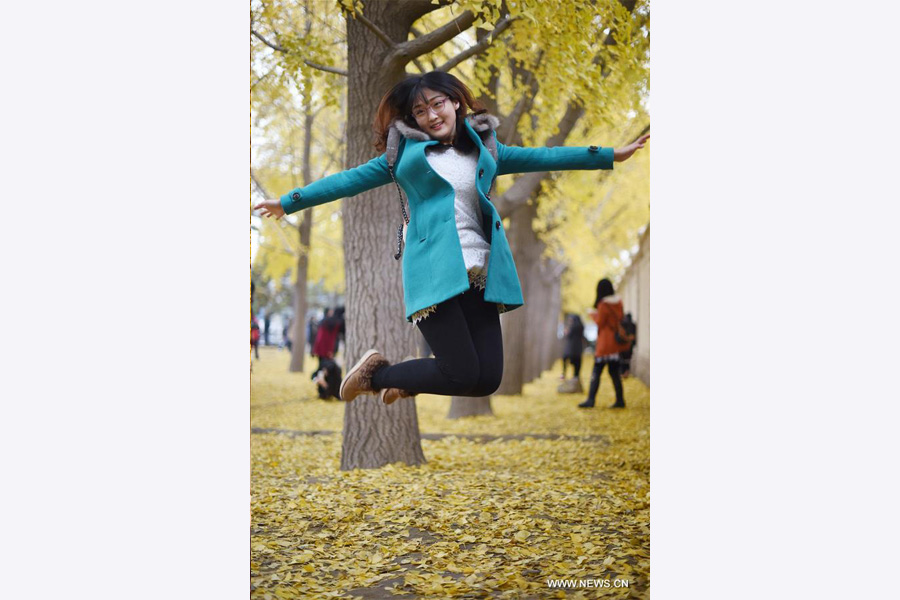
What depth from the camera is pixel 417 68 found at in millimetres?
5039

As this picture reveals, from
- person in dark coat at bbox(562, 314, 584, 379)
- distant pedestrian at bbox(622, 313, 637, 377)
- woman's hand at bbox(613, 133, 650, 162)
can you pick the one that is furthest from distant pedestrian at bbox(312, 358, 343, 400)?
woman's hand at bbox(613, 133, 650, 162)

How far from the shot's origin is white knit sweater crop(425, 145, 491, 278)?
3.46m

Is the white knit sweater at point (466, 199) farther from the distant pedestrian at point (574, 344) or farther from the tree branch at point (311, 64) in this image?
the distant pedestrian at point (574, 344)

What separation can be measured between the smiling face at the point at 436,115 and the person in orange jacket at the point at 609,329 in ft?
10.5

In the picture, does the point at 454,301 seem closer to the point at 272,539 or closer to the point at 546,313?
the point at 272,539

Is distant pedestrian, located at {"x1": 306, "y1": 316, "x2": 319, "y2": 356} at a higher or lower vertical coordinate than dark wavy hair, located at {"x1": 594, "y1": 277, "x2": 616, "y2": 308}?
lower

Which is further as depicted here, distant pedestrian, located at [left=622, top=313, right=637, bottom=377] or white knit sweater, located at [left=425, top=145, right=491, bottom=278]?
distant pedestrian, located at [left=622, top=313, right=637, bottom=377]

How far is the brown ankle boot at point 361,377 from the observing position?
11.8ft

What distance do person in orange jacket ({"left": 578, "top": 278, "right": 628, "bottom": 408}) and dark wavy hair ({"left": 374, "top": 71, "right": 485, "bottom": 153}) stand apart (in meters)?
3.11

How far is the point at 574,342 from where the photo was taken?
8.27 m

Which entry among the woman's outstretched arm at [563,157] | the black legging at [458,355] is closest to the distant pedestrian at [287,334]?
the black legging at [458,355]

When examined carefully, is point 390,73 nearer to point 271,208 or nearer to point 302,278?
point 271,208

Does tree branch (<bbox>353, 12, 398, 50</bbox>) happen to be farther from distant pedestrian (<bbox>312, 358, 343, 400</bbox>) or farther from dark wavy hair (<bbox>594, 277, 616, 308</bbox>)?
distant pedestrian (<bbox>312, 358, 343, 400</bbox>)
